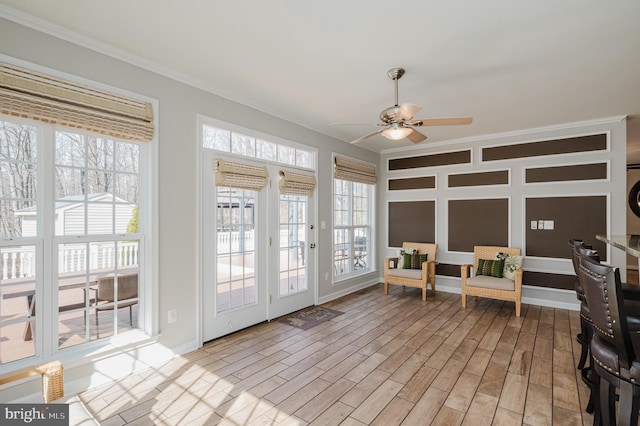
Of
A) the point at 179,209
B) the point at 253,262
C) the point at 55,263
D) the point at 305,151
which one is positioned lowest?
the point at 253,262

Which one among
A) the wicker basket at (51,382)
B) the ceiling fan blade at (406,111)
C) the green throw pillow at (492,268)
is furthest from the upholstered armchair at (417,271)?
the wicker basket at (51,382)

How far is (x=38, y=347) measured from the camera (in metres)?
2.31

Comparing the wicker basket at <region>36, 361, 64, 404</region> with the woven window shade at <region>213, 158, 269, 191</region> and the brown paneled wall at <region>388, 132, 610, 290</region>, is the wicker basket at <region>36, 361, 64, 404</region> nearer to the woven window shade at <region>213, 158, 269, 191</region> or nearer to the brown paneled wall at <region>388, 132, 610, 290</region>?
the woven window shade at <region>213, 158, 269, 191</region>

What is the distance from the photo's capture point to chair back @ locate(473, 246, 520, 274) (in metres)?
4.90

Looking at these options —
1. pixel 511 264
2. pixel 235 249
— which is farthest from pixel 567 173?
pixel 235 249

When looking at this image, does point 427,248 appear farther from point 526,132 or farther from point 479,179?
point 526,132

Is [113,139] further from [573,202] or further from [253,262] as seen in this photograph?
[573,202]

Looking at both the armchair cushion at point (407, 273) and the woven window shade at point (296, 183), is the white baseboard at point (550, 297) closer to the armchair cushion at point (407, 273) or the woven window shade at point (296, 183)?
the armchair cushion at point (407, 273)

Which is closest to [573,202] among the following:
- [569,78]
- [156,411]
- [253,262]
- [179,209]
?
[569,78]

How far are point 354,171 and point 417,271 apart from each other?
2.04m

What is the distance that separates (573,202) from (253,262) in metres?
4.71

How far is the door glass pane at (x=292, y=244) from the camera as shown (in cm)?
433

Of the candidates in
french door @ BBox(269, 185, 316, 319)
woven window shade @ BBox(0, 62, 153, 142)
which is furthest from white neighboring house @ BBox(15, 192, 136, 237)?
french door @ BBox(269, 185, 316, 319)

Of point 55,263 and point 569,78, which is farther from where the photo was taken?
point 569,78
